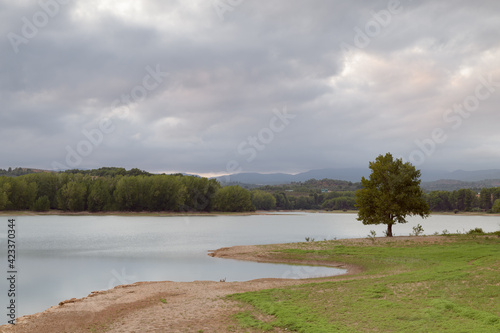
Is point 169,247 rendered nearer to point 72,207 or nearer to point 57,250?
point 57,250

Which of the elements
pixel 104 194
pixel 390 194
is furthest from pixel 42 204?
pixel 390 194

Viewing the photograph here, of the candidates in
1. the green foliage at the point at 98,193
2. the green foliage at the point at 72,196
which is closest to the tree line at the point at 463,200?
the green foliage at the point at 98,193

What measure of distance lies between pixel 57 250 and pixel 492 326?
1335 inches

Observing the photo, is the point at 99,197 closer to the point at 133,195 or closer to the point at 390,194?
the point at 133,195

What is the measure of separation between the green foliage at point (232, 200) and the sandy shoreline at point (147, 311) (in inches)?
3943

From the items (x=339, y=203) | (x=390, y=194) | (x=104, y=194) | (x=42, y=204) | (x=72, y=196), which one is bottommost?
(x=339, y=203)

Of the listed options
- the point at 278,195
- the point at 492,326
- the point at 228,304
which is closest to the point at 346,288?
the point at 228,304

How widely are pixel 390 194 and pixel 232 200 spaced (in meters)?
88.9

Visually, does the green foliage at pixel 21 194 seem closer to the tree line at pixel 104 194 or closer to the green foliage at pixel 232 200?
the tree line at pixel 104 194

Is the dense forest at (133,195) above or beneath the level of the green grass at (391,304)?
above

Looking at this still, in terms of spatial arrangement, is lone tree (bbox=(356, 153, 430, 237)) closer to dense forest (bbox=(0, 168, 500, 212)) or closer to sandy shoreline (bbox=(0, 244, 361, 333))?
sandy shoreline (bbox=(0, 244, 361, 333))

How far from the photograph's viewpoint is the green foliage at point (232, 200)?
118881mm

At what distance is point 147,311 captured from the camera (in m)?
13.1

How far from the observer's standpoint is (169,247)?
3781 centimetres
